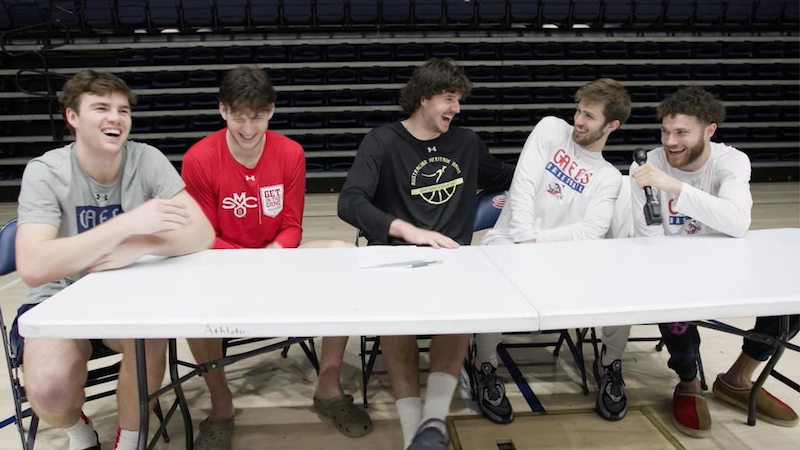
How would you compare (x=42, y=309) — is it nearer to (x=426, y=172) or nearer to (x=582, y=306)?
(x=582, y=306)

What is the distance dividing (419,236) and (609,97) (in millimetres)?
1094

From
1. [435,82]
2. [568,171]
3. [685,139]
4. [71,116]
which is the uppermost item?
[435,82]

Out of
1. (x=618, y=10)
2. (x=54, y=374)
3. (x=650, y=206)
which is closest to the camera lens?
(x=54, y=374)

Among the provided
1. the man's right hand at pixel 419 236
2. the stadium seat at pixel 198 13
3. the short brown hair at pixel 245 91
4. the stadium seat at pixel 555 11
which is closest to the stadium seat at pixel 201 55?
the stadium seat at pixel 198 13

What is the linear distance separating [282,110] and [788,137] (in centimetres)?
715

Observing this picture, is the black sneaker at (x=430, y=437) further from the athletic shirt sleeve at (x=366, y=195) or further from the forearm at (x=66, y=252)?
the forearm at (x=66, y=252)

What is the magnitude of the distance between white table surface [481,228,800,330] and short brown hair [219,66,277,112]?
1051 millimetres

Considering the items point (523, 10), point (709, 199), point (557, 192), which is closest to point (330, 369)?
A: point (557, 192)

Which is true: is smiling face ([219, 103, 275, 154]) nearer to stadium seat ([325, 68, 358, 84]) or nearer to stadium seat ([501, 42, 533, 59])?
stadium seat ([325, 68, 358, 84])

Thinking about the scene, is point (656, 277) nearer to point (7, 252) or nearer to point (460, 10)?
point (7, 252)

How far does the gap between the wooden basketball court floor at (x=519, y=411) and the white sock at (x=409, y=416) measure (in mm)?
298

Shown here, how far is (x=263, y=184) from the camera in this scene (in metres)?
2.35

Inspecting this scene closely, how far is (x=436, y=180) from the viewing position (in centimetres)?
238

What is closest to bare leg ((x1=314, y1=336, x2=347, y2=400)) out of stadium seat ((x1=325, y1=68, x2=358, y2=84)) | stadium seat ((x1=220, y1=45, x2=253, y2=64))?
stadium seat ((x1=325, y1=68, x2=358, y2=84))
